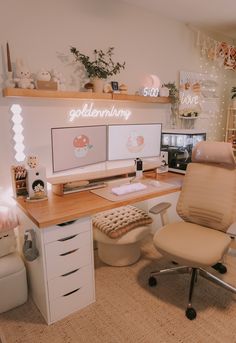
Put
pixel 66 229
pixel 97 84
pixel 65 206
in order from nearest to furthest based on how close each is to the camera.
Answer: pixel 66 229 → pixel 65 206 → pixel 97 84

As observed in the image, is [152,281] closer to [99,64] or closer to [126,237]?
[126,237]

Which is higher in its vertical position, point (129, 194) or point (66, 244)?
point (129, 194)

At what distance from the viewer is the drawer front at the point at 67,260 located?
1.66 meters

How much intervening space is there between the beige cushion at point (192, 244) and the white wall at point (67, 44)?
126 centimetres

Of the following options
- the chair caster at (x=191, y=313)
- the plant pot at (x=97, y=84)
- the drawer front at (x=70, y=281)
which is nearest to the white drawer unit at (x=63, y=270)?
the drawer front at (x=70, y=281)

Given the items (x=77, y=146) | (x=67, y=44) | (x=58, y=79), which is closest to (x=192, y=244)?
(x=77, y=146)

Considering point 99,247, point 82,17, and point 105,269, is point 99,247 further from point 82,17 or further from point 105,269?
point 82,17

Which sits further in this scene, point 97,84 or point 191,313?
point 97,84

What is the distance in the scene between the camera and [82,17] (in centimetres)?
236

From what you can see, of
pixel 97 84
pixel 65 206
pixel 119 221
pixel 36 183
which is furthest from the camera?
pixel 97 84

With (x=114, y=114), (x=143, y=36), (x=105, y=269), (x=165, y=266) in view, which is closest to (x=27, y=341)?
(x=105, y=269)

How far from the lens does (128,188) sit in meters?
2.15

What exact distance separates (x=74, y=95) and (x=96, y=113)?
0.39 metres

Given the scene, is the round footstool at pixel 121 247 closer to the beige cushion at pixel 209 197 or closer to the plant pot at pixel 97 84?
the beige cushion at pixel 209 197
